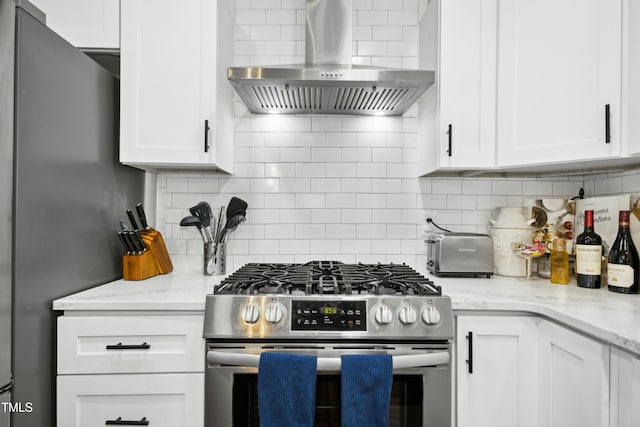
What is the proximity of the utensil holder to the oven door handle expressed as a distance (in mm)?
621

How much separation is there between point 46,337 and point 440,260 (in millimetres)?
1660

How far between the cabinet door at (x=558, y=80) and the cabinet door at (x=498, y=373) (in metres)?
0.72

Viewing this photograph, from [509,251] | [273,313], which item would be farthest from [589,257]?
[273,313]

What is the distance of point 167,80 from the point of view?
5.80 ft

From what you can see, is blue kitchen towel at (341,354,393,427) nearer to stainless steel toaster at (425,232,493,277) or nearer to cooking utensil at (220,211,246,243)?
stainless steel toaster at (425,232,493,277)

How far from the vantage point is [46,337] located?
1352mm

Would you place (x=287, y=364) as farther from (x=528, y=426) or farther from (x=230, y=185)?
(x=230, y=185)

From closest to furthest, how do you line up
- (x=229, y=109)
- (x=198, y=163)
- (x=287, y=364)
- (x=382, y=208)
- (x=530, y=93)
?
(x=287, y=364), (x=530, y=93), (x=198, y=163), (x=229, y=109), (x=382, y=208)

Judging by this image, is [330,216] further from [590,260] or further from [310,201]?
[590,260]

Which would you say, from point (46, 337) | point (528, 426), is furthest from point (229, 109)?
point (528, 426)

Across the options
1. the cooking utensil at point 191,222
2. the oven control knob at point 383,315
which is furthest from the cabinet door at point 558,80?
the cooking utensil at point 191,222

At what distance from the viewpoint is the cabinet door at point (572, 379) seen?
1.10 metres

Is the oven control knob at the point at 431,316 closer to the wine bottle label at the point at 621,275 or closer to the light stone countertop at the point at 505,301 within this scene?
the light stone countertop at the point at 505,301

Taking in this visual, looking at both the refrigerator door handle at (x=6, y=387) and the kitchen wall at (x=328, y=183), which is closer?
the refrigerator door handle at (x=6, y=387)
